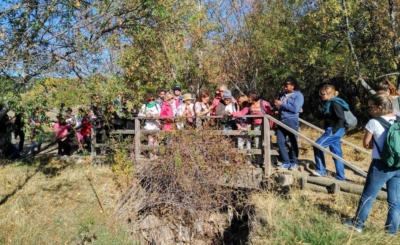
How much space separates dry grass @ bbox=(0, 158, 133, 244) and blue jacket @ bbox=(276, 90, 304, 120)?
12.2 feet

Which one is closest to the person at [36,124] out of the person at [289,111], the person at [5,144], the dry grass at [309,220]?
the person at [5,144]

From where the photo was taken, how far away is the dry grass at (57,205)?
235 inches

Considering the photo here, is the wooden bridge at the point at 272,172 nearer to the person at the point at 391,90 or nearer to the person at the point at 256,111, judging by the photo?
the person at the point at 256,111

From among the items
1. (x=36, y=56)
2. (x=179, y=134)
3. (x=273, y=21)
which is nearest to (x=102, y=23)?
(x=36, y=56)

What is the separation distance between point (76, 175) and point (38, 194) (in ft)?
3.45

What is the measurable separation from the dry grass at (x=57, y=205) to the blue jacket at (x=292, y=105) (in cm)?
372

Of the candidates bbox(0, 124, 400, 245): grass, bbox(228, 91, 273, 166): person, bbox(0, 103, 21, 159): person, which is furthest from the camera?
bbox(0, 103, 21, 159): person

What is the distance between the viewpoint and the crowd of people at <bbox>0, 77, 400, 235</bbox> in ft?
14.0

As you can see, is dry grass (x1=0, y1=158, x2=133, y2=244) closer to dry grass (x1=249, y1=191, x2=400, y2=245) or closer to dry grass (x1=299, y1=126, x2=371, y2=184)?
dry grass (x1=249, y1=191, x2=400, y2=245)

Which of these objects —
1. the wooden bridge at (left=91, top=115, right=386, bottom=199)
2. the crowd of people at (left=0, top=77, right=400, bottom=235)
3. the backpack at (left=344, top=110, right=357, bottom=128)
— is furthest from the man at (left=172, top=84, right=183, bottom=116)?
the backpack at (left=344, top=110, right=357, bottom=128)

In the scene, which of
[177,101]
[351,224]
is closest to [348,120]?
[351,224]

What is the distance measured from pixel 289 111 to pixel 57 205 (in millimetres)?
4880

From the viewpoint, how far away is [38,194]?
24.9 feet

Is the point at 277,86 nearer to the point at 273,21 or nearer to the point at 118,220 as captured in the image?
the point at 273,21
